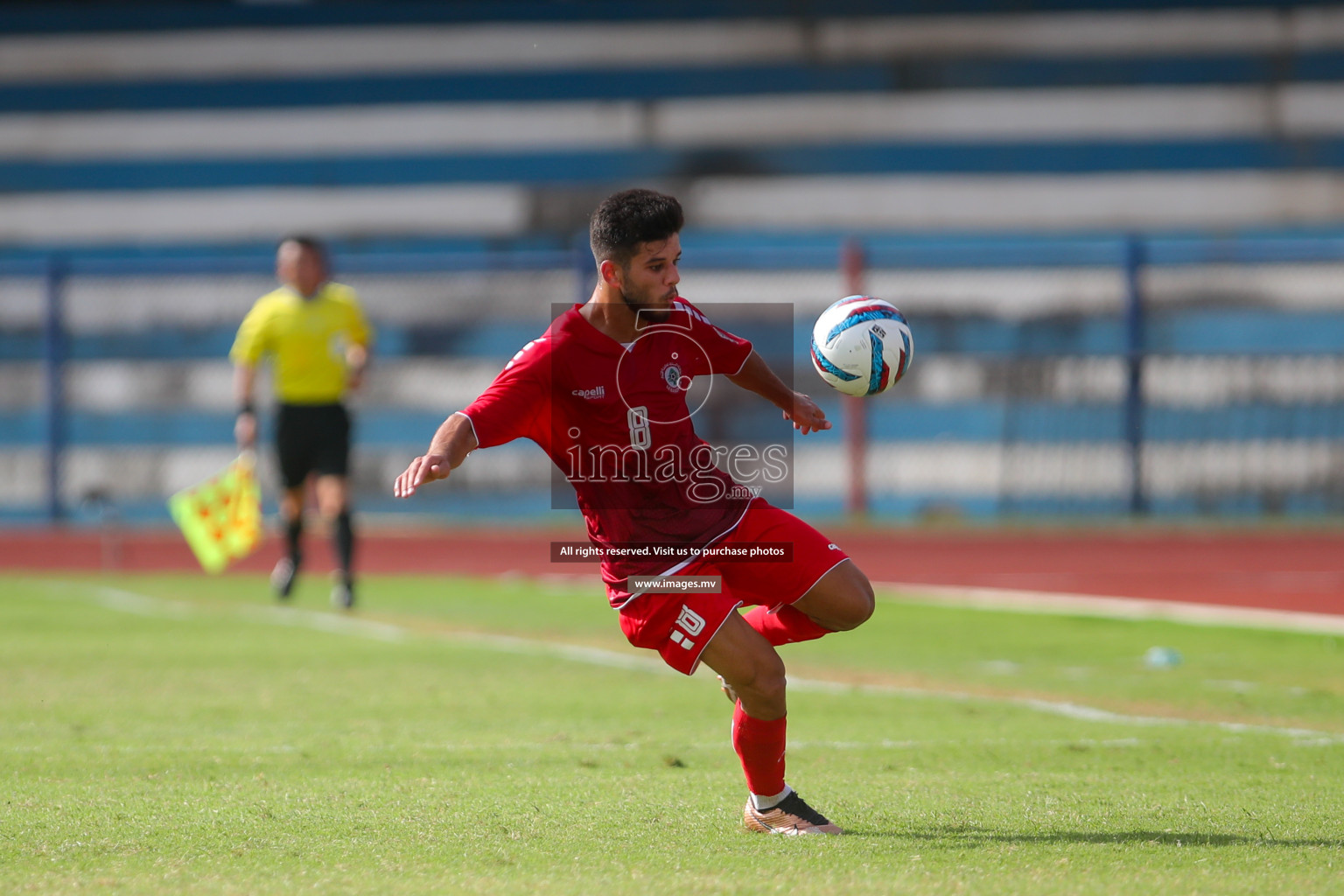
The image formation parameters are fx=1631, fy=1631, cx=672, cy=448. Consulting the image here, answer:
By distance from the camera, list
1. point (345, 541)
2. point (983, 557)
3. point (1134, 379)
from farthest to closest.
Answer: point (1134, 379)
point (983, 557)
point (345, 541)

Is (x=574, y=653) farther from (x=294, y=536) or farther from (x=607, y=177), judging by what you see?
(x=607, y=177)

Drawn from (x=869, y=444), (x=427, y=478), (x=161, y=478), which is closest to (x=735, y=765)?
(x=427, y=478)

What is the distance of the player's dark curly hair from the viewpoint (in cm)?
466

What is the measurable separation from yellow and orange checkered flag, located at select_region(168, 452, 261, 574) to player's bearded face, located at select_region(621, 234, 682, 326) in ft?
27.2

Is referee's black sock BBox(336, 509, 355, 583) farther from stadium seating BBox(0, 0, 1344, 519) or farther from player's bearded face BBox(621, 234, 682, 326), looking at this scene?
player's bearded face BBox(621, 234, 682, 326)

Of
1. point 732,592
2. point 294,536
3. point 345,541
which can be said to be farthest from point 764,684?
point 294,536

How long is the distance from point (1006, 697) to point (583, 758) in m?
2.41

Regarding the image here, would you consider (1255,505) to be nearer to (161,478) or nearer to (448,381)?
(448,381)

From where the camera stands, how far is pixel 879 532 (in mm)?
16078

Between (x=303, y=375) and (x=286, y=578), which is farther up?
(x=303, y=375)

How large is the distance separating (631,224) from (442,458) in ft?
2.98

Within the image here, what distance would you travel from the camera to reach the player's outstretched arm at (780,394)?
17.0ft

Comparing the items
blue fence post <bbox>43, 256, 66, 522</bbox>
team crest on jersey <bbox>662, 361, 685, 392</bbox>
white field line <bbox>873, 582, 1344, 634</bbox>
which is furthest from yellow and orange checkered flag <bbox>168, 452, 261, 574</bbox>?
team crest on jersey <bbox>662, 361, 685, 392</bbox>

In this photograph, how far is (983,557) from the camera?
14.6 m
